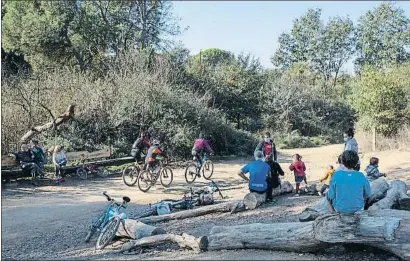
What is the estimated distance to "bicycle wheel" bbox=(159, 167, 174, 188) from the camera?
14500 mm

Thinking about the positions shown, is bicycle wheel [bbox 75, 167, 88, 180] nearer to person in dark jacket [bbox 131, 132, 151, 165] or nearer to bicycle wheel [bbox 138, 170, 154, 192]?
person in dark jacket [bbox 131, 132, 151, 165]

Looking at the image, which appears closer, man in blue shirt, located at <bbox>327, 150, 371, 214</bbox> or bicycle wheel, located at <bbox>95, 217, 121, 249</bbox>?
man in blue shirt, located at <bbox>327, 150, 371, 214</bbox>

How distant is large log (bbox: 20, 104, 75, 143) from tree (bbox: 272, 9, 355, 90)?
32.3m

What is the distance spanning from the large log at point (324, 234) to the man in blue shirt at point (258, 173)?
3.23 meters

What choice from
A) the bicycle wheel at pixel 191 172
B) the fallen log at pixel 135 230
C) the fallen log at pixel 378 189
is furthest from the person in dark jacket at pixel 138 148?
the fallen log at pixel 378 189

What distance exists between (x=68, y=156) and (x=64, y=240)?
9160mm

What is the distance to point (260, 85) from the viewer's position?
32.3m

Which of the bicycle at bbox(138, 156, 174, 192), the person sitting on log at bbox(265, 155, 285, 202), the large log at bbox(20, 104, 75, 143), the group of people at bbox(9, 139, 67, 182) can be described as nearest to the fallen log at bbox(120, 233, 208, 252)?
the person sitting on log at bbox(265, 155, 285, 202)

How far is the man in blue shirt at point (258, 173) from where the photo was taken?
10.2m

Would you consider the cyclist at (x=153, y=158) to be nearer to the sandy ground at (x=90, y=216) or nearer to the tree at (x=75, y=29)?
the sandy ground at (x=90, y=216)

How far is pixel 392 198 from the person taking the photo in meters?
8.88

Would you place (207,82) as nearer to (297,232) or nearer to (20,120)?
(20,120)

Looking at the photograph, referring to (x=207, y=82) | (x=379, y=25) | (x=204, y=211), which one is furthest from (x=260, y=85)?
(x=204, y=211)

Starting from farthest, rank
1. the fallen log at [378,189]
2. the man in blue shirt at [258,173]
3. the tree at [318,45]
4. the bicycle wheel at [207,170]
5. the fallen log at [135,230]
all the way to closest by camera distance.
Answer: the tree at [318,45]
the bicycle wheel at [207,170]
the man in blue shirt at [258,173]
the fallen log at [378,189]
the fallen log at [135,230]
